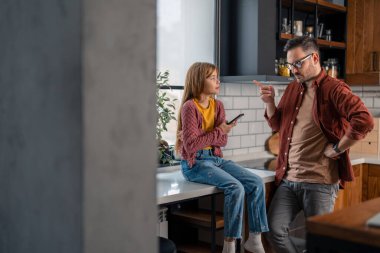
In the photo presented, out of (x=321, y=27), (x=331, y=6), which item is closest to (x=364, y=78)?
(x=321, y=27)

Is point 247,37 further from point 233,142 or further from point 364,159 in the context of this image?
point 364,159

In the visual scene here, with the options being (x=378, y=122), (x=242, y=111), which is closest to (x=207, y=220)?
(x=242, y=111)

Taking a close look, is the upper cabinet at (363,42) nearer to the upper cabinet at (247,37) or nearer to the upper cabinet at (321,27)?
the upper cabinet at (321,27)

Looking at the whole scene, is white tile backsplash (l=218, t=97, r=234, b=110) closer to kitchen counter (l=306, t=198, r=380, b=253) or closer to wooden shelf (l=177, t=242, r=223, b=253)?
wooden shelf (l=177, t=242, r=223, b=253)

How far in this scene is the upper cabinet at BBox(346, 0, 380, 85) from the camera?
163 inches

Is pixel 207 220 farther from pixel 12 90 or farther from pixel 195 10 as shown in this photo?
pixel 12 90

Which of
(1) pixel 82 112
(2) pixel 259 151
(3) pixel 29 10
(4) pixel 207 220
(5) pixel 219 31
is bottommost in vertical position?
(4) pixel 207 220

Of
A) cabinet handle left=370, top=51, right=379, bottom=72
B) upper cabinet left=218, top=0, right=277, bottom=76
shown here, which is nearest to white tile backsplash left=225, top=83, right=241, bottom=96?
upper cabinet left=218, top=0, right=277, bottom=76

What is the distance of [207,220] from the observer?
2.94 meters

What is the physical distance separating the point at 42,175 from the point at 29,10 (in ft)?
1.40

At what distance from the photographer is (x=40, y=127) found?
1.25 m

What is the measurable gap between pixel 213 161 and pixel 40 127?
1.82 m

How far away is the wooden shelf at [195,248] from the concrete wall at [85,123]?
1.87 meters

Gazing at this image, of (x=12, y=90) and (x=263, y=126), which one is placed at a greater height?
(x=12, y=90)
